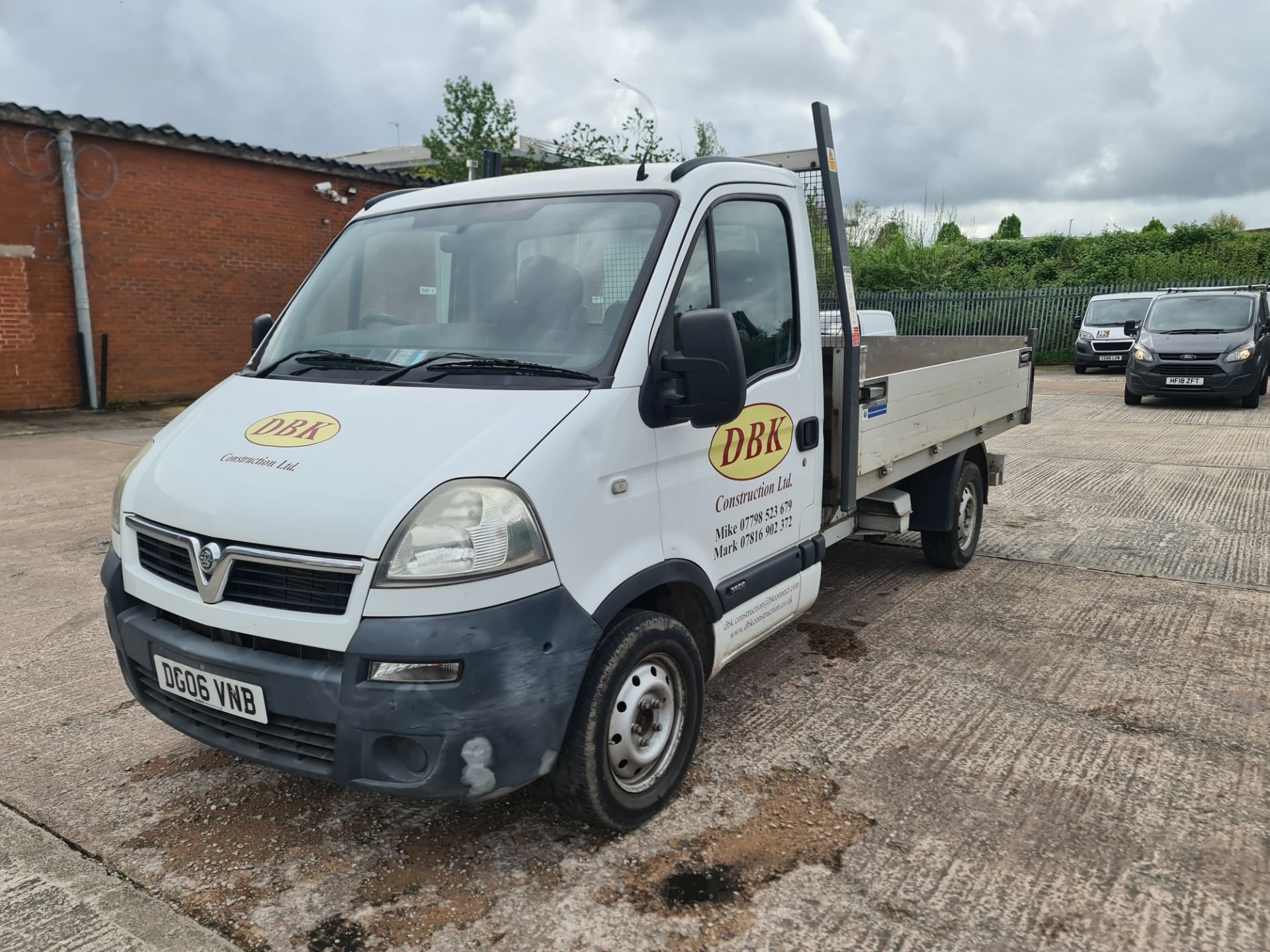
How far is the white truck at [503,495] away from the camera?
97.2 inches

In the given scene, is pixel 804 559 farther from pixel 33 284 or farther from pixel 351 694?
pixel 33 284

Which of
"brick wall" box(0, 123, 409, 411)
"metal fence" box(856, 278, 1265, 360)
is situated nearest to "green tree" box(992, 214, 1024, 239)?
"metal fence" box(856, 278, 1265, 360)

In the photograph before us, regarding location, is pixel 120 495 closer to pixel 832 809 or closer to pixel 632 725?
pixel 632 725

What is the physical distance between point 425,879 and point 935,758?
188 centimetres

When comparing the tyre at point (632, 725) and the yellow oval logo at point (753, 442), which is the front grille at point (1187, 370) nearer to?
the yellow oval logo at point (753, 442)

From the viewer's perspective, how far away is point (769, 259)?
142 inches

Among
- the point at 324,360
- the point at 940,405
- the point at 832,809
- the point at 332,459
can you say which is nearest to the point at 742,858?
the point at 832,809

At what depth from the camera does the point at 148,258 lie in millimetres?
14578

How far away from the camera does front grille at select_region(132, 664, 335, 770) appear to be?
8.38 ft

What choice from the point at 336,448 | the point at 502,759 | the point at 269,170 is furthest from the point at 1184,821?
the point at 269,170

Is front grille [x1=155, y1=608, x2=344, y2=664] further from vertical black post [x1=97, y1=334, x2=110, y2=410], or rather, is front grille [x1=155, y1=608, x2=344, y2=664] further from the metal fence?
the metal fence

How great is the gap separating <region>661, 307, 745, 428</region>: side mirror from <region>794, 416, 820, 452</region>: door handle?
0.87 meters

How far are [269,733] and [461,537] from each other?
0.82 m

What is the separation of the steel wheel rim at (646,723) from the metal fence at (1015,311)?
2263 cm
